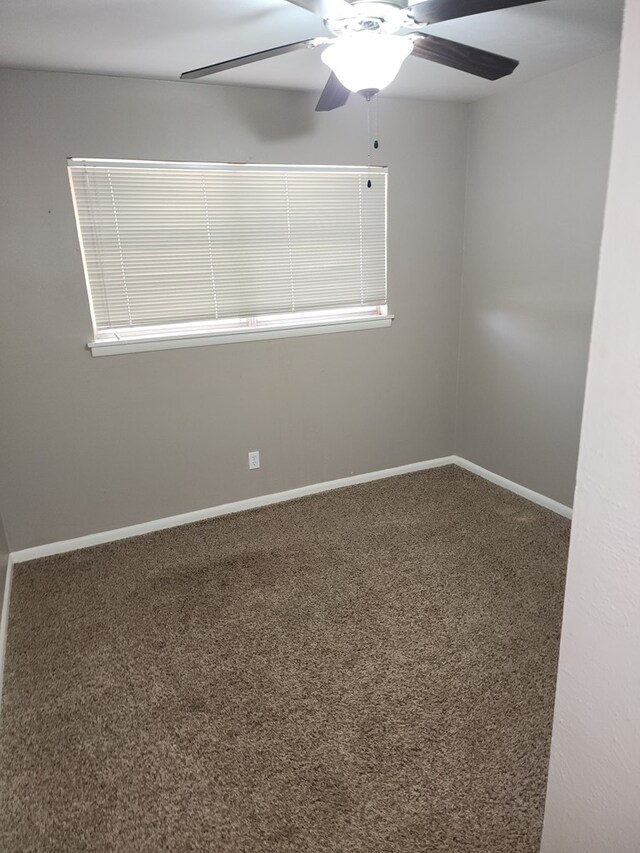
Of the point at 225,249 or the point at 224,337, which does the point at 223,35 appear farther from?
the point at 224,337

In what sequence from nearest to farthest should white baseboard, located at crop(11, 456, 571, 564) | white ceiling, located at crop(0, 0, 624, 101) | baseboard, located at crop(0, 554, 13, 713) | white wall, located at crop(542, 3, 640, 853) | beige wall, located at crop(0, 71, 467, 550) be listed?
white wall, located at crop(542, 3, 640, 853), white ceiling, located at crop(0, 0, 624, 101), baseboard, located at crop(0, 554, 13, 713), beige wall, located at crop(0, 71, 467, 550), white baseboard, located at crop(11, 456, 571, 564)

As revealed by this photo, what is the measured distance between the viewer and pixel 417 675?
2.13 meters

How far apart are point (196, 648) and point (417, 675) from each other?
91cm

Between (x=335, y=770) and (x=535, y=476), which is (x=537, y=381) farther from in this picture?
(x=335, y=770)

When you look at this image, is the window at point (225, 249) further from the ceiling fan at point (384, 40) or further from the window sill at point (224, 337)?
the ceiling fan at point (384, 40)

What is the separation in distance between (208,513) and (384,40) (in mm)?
2606

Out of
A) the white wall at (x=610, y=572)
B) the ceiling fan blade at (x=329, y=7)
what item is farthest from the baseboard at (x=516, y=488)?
the ceiling fan blade at (x=329, y=7)

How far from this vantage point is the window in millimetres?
2863

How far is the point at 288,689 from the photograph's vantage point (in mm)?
2084

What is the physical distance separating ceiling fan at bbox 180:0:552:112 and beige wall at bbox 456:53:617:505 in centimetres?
121

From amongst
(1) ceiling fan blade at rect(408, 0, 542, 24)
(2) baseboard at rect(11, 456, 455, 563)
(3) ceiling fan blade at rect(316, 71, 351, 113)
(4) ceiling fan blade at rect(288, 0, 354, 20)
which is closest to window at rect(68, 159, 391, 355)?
(3) ceiling fan blade at rect(316, 71, 351, 113)

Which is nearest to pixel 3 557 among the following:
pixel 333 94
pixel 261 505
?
pixel 261 505

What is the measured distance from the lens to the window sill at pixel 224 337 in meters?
2.96

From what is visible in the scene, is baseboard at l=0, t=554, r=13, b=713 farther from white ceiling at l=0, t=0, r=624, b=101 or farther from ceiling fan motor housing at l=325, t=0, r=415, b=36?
ceiling fan motor housing at l=325, t=0, r=415, b=36
